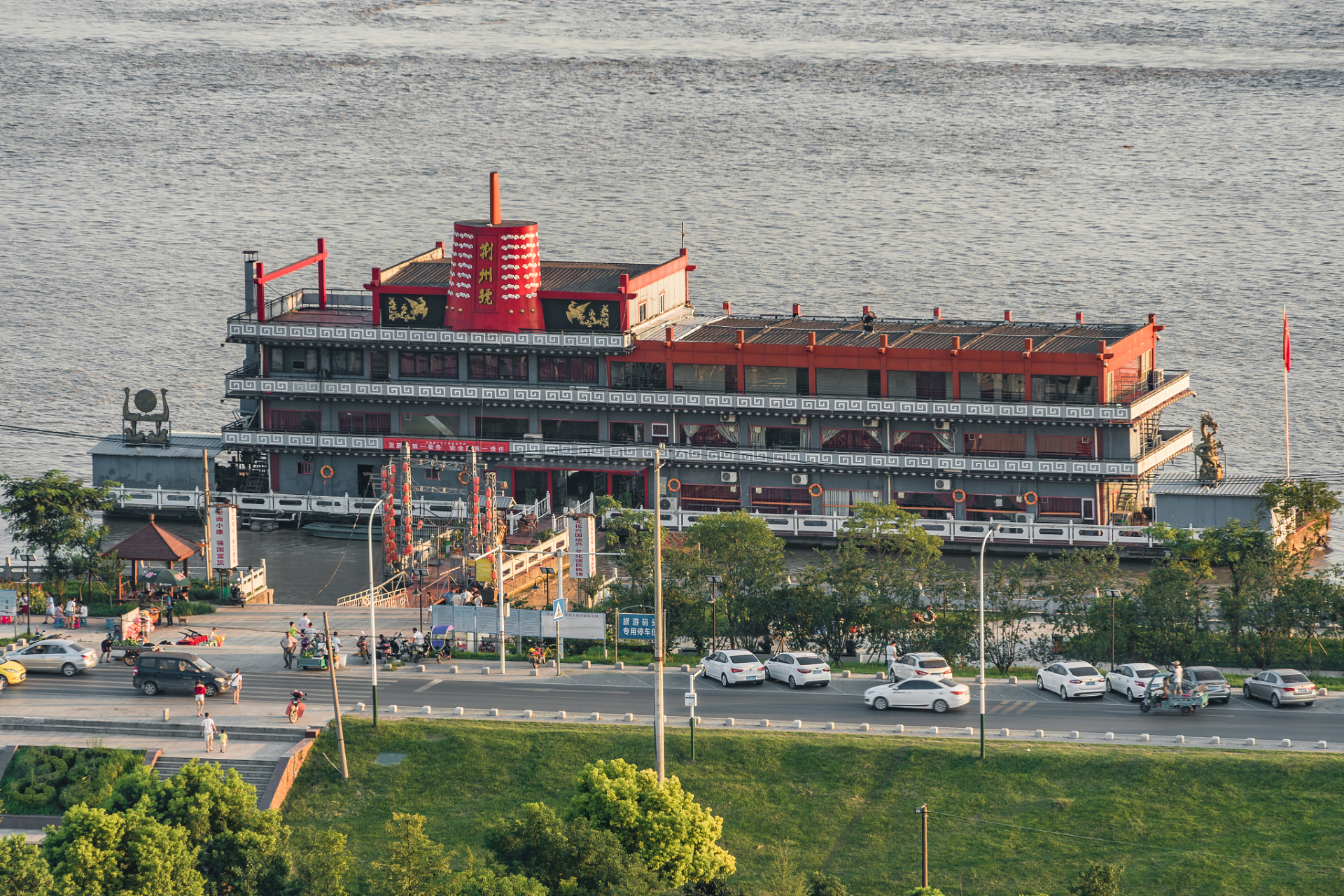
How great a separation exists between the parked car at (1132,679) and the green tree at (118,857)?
1474 inches

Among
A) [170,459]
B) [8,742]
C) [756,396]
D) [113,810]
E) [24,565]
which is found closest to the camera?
[113,810]

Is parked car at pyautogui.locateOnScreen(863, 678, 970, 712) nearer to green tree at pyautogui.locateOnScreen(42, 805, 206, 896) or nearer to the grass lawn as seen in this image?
the grass lawn

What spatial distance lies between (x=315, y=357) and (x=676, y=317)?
73.6 ft

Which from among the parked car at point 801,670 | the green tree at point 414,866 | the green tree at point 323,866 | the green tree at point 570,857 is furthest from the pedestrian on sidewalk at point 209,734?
the parked car at point 801,670

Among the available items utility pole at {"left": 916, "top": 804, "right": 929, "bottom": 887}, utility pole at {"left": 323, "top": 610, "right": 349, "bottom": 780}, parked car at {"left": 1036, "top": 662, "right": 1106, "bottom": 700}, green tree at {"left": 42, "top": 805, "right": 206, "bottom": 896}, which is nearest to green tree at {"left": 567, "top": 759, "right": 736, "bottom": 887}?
utility pole at {"left": 916, "top": 804, "right": 929, "bottom": 887}

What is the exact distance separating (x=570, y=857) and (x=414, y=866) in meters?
4.83

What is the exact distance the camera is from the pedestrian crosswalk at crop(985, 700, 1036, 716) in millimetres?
82812

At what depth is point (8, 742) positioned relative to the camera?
83.0 metres

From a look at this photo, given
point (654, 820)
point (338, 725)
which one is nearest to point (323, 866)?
point (654, 820)

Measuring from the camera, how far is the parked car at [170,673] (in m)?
87.1

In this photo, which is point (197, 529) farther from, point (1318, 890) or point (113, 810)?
point (1318, 890)

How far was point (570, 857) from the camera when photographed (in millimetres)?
65562

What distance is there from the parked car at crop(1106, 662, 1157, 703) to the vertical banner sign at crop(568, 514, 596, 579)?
28.5m

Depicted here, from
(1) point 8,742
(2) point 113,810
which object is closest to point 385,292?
(1) point 8,742
